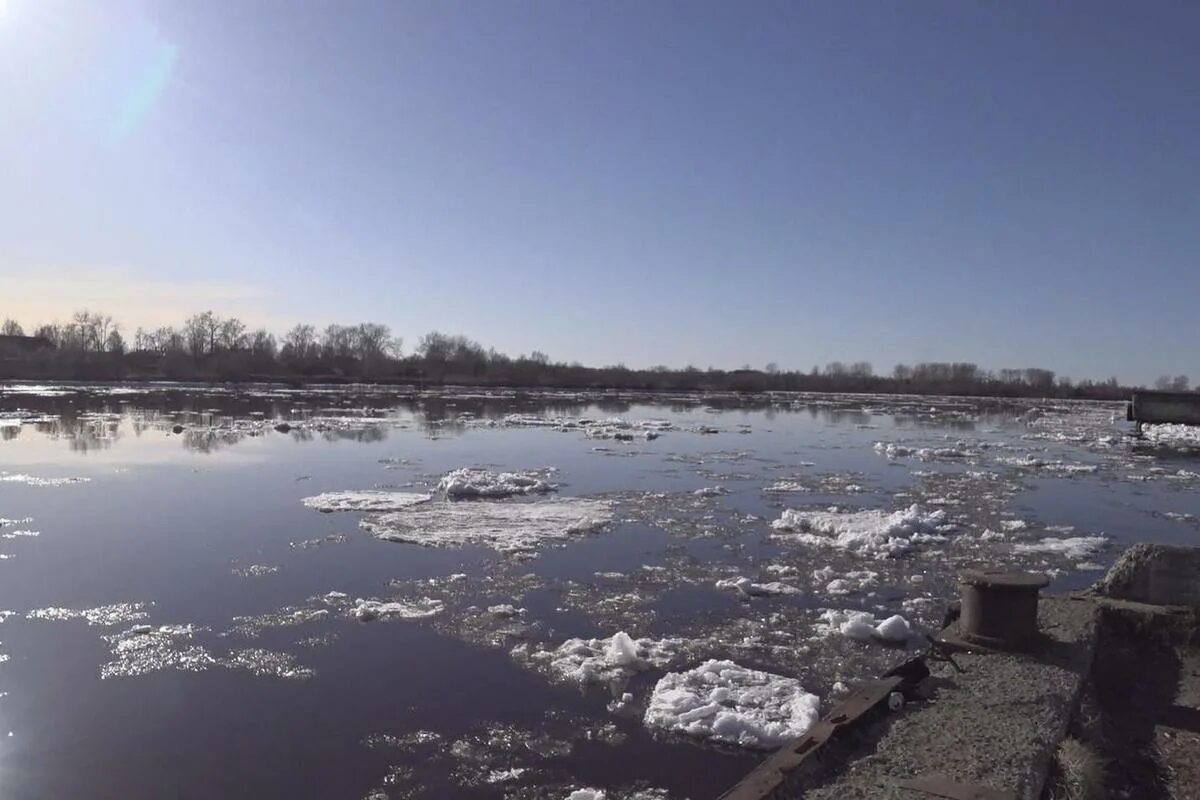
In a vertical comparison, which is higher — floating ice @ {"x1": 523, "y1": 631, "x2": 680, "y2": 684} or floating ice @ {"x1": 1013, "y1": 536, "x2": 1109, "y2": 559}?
floating ice @ {"x1": 1013, "y1": 536, "x2": 1109, "y2": 559}

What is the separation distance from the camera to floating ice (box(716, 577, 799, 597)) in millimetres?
9273

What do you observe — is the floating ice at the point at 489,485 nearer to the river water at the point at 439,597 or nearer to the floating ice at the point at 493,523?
the river water at the point at 439,597

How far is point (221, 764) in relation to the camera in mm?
5316

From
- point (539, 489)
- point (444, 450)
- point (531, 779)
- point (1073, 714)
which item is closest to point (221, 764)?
point (531, 779)

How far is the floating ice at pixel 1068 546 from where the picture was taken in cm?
1180

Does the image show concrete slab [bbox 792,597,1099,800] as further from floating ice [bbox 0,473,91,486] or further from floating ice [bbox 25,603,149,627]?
floating ice [bbox 0,473,91,486]

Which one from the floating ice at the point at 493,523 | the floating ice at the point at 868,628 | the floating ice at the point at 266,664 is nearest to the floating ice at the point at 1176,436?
the floating ice at the point at 493,523

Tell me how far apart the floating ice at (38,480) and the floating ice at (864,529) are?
12893 mm

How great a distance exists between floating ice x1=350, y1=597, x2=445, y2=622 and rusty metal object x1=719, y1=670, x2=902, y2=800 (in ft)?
14.6

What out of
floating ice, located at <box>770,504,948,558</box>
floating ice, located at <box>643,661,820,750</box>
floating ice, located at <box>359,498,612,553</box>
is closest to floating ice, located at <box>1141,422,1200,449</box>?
floating ice, located at <box>770,504,948,558</box>

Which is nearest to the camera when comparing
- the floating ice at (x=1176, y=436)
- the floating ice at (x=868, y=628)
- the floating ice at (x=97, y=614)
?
the floating ice at (x=868, y=628)

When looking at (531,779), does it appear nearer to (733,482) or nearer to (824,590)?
(824,590)

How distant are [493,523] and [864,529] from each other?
5437 millimetres

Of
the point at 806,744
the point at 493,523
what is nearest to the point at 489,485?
the point at 493,523
